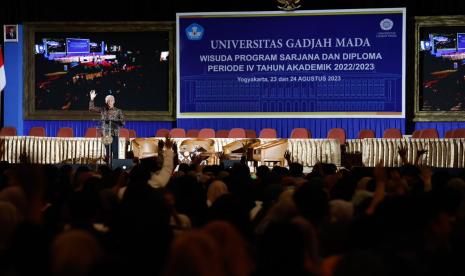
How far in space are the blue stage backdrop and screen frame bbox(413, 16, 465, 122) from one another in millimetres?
509

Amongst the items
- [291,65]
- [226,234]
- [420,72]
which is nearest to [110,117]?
[291,65]

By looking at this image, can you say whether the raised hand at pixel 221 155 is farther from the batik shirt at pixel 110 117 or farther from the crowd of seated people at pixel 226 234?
the crowd of seated people at pixel 226 234

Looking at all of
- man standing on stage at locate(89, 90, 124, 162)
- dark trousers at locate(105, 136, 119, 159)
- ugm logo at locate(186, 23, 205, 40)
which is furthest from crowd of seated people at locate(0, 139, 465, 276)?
ugm logo at locate(186, 23, 205, 40)

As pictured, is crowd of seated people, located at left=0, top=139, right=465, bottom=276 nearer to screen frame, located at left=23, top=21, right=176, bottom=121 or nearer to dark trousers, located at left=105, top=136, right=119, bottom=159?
dark trousers, located at left=105, top=136, right=119, bottom=159

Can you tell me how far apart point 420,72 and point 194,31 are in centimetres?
513

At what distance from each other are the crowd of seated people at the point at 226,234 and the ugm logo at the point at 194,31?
12455 millimetres

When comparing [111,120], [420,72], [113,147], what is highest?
[420,72]

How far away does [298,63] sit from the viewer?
57.9 feet

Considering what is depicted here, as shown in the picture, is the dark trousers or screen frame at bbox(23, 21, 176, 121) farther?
screen frame at bbox(23, 21, 176, 121)

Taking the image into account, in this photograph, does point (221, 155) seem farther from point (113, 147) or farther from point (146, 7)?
point (146, 7)

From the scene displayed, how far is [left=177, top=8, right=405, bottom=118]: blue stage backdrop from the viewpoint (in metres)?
17.2

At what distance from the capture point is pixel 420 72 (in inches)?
685

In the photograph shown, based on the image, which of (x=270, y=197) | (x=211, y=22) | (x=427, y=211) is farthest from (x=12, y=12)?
(x=427, y=211)

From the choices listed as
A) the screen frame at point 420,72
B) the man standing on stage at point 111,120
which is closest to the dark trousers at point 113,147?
the man standing on stage at point 111,120
